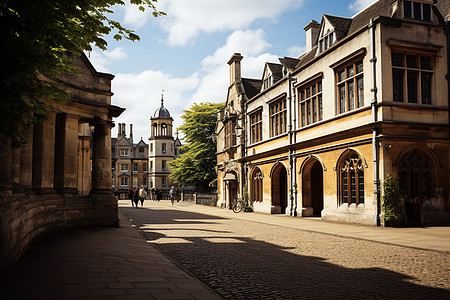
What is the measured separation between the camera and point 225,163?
1409 inches

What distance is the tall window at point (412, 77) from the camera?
16844 mm

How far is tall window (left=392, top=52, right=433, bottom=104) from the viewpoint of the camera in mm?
16844

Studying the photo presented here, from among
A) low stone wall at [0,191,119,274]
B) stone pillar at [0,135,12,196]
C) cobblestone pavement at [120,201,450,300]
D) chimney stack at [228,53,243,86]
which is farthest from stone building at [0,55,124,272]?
chimney stack at [228,53,243,86]

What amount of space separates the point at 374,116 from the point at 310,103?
5.88 m

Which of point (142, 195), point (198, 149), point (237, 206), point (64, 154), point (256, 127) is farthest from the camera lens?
point (198, 149)

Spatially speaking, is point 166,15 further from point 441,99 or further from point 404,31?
point 441,99

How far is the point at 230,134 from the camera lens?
3431 cm

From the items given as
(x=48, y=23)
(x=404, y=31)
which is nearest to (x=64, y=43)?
(x=48, y=23)

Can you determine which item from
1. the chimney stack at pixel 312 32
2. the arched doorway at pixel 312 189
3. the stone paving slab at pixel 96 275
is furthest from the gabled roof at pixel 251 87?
the stone paving slab at pixel 96 275

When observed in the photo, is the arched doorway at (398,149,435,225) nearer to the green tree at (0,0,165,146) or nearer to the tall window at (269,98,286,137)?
the tall window at (269,98,286,137)

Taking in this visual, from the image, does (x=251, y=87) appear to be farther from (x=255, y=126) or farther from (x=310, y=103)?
(x=310, y=103)

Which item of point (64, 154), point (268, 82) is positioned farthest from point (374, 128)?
point (268, 82)

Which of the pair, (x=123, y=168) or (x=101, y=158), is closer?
(x=101, y=158)

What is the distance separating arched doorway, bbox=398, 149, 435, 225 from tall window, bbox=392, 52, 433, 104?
2.34 meters
